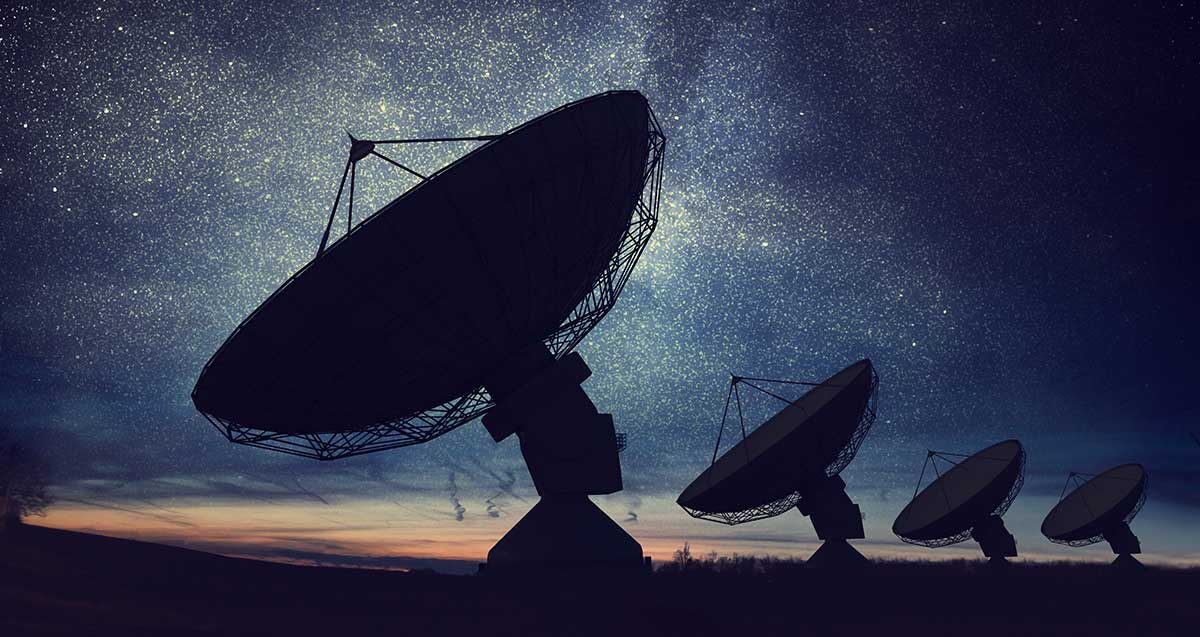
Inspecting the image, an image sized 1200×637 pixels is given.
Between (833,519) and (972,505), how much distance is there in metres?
8.29

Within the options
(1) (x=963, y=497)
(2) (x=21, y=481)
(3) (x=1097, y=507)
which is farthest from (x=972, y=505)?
(2) (x=21, y=481)

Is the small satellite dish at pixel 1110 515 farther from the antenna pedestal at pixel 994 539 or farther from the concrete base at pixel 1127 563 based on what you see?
the antenna pedestal at pixel 994 539

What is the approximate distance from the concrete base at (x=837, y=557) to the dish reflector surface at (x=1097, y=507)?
807 inches

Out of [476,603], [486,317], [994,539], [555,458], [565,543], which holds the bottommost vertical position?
[476,603]

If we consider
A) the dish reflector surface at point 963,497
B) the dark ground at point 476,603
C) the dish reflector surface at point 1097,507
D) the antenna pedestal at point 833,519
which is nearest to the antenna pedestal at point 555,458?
the dark ground at point 476,603

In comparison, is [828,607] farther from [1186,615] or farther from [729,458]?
[729,458]

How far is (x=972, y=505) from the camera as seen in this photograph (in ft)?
93.0

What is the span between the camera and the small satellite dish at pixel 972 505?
93.2ft

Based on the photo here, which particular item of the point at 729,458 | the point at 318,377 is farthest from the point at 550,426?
the point at 729,458

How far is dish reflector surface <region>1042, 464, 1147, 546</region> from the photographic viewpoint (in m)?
36.2

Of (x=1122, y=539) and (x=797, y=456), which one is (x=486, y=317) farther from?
(x=1122, y=539)

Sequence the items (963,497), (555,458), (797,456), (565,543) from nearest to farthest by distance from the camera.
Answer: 1. (565,543)
2. (555,458)
3. (797,456)
4. (963,497)

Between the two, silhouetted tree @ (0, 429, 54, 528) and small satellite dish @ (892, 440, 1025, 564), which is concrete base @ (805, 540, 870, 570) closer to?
small satellite dish @ (892, 440, 1025, 564)

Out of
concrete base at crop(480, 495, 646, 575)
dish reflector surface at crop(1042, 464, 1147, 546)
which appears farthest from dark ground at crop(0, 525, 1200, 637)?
dish reflector surface at crop(1042, 464, 1147, 546)
